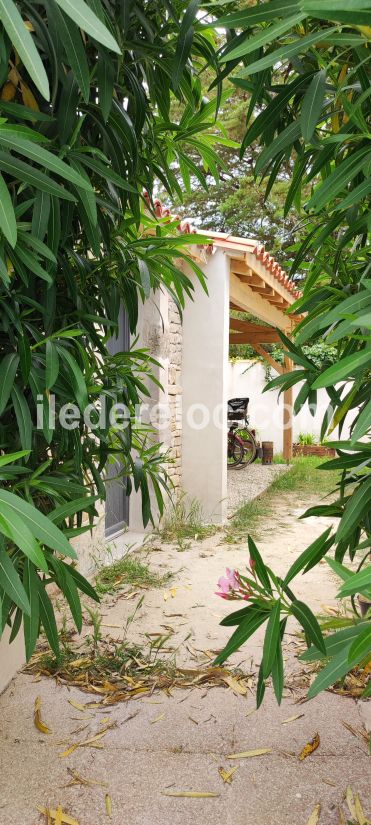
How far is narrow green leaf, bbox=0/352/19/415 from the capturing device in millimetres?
1366

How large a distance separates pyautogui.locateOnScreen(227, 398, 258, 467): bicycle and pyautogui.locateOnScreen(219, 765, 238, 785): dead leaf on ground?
802 cm

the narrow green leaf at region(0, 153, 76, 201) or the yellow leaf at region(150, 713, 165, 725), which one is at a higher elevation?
the narrow green leaf at region(0, 153, 76, 201)

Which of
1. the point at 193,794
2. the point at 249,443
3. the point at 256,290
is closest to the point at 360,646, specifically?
the point at 193,794

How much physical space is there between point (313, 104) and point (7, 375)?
32.3 inches

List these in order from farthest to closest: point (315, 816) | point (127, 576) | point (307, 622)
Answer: point (127, 576) → point (315, 816) → point (307, 622)

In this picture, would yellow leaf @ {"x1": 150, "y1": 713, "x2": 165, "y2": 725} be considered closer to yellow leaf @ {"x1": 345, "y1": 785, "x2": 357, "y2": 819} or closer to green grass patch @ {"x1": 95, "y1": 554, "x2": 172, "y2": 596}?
yellow leaf @ {"x1": 345, "y1": 785, "x2": 357, "y2": 819}

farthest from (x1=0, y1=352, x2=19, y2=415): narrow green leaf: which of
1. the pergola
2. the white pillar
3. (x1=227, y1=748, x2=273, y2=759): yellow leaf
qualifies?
the white pillar

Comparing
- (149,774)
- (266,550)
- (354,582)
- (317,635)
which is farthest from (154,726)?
(266,550)

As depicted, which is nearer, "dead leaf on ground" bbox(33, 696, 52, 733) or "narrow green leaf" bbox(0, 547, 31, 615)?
"narrow green leaf" bbox(0, 547, 31, 615)

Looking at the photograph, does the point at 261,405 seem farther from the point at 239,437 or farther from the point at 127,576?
the point at 127,576

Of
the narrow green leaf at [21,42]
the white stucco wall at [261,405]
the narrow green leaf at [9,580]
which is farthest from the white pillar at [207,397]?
the white stucco wall at [261,405]

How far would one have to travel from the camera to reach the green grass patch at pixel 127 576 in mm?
3961

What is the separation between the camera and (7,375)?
1402mm

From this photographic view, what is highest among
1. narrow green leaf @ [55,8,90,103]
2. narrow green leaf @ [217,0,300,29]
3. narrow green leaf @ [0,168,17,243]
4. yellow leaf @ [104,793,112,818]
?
narrow green leaf @ [55,8,90,103]
